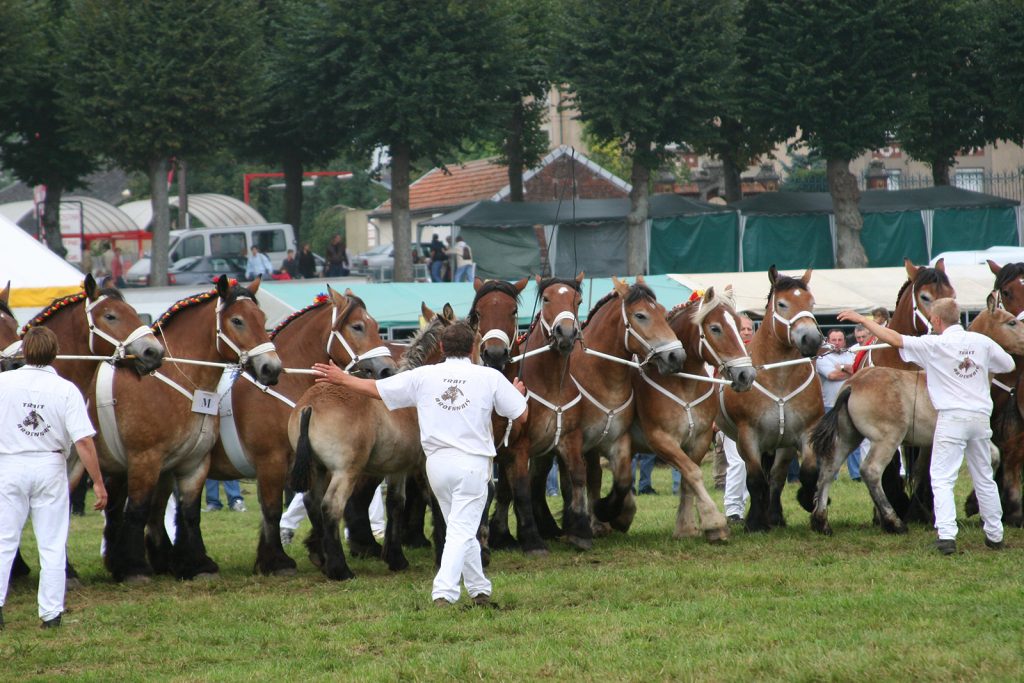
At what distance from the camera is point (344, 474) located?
33.5ft

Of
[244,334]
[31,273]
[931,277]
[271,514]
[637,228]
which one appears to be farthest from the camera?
[637,228]

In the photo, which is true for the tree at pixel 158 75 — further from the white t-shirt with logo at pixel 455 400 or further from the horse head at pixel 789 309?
the white t-shirt with logo at pixel 455 400

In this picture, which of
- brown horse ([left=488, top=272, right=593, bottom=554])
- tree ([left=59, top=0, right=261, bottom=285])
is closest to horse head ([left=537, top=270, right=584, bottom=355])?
brown horse ([left=488, top=272, right=593, bottom=554])

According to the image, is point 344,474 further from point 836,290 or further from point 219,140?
point 219,140

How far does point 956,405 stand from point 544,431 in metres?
3.48

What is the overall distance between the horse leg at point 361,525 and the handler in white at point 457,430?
346 centimetres

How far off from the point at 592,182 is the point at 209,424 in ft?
126

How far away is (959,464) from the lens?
10.1 m

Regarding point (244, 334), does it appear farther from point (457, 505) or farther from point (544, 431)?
point (457, 505)

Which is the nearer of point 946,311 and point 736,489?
point 946,311

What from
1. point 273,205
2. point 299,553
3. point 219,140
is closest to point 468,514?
point 299,553

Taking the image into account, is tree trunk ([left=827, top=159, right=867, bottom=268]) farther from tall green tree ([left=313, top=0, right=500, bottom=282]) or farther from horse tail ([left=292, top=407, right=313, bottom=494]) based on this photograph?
horse tail ([left=292, top=407, right=313, bottom=494])

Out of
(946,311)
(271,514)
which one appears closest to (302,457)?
(271,514)

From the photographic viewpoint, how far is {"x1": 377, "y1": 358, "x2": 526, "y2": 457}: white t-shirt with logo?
8.46 metres
